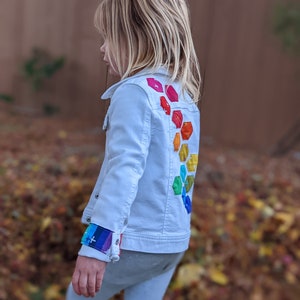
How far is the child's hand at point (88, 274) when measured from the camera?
1.83 meters

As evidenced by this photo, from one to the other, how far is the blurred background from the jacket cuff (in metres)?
1.72

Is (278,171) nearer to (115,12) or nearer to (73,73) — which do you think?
(73,73)

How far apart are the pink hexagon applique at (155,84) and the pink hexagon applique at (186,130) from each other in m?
0.14

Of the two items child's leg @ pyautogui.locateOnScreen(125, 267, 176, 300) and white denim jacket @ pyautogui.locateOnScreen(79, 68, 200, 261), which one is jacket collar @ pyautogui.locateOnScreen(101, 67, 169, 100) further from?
child's leg @ pyautogui.locateOnScreen(125, 267, 176, 300)

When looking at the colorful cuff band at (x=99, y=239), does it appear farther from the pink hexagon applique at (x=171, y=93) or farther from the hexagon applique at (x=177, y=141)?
the pink hexagon applique at (x=171, y=93)

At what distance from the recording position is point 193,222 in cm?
399

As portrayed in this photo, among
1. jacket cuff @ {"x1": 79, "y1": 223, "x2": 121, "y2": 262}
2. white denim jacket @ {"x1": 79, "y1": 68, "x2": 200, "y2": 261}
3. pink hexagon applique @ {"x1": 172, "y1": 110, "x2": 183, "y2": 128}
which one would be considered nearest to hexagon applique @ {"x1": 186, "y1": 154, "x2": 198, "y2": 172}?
white denim jacket @ {"x1": 79, "y1": 68, "x2": 200, "y2": 261}

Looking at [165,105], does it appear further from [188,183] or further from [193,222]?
[193,222]

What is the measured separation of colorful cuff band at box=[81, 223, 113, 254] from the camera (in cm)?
180

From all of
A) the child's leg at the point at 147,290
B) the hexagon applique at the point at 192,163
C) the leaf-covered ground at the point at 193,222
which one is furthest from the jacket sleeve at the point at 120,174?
the leaf-covered ground at the point at 193,222

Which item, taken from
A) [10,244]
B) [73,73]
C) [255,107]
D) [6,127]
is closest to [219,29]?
[255,107]

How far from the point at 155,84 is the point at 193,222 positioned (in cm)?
217

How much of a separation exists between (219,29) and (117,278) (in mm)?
3242

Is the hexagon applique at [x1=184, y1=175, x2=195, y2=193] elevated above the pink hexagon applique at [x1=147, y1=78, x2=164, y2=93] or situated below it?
below
